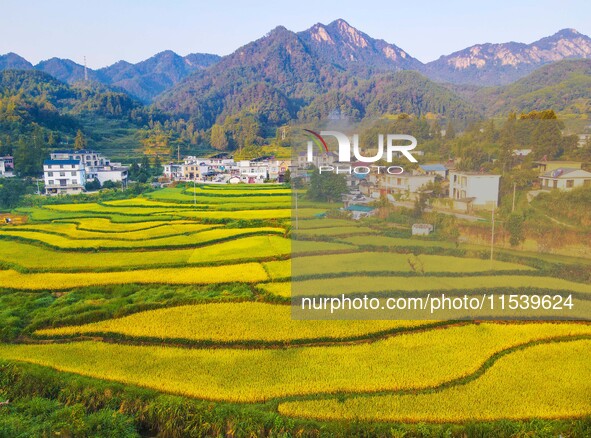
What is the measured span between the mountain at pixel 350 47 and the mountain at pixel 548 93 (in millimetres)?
89861

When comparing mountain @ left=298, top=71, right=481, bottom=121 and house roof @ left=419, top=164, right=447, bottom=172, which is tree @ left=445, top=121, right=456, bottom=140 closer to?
house roof @ left=419, top=164, right=447, bottom=172

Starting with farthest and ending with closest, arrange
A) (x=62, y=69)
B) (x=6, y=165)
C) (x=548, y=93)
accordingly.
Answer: (x=62, y=69)
(x=548, y=93)
(x=6, y=165)

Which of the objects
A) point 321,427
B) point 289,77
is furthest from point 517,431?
point 289,77

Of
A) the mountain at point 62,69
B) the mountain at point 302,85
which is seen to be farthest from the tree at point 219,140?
the mountain at point 62,69

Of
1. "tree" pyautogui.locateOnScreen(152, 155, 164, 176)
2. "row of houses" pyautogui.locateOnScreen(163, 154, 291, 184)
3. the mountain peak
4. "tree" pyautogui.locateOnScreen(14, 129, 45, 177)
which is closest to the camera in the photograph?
"tree" pyautogui.locateOnScreen(14, 129, 45, 177)

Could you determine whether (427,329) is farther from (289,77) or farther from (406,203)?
(289,77)

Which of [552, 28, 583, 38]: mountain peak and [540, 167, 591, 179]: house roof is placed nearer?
[540, 167, 591, 179]: house roof

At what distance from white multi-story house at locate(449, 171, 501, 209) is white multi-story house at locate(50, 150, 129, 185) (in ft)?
92.9

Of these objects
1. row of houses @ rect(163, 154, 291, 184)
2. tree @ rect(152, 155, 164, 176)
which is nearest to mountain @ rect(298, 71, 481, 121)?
row of houses @ rect(163, 154, 291, 184)

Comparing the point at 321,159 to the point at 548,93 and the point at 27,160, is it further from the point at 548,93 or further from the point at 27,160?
the point at 548,93

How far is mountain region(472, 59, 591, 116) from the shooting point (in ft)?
148

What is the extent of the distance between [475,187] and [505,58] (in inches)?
5209

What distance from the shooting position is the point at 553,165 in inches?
312

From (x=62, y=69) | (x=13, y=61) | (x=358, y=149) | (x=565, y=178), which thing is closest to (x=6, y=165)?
(x=358, y=149)
